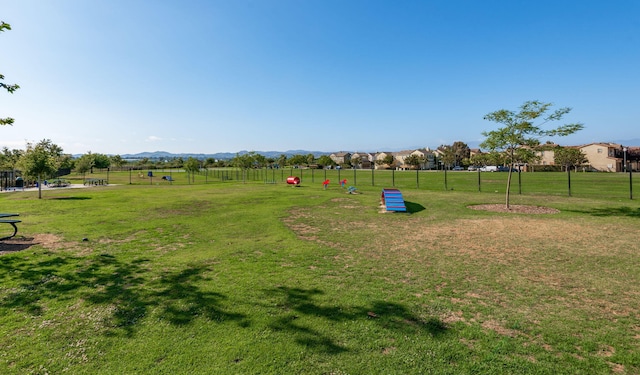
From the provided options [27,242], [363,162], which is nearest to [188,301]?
[27,242]

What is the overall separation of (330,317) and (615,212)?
644 inches

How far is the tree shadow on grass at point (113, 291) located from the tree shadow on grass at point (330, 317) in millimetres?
732

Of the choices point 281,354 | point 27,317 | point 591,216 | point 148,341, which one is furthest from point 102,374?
point 591,216

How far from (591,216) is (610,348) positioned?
483 inches

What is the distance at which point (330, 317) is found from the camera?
4.71m

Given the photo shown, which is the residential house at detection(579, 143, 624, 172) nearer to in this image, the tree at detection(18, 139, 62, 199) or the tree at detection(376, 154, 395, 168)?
the tree at detection(376, 154, 395, 168)

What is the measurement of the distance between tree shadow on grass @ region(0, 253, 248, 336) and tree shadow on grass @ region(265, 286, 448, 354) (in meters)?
0.73

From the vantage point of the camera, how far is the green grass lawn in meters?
3.78

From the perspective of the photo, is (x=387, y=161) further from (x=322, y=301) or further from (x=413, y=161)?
(x=322, y=301)

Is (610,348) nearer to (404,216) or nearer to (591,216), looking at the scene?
(404,216)

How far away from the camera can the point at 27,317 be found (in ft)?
15.8

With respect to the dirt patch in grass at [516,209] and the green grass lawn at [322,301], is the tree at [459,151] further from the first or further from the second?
the green grass lawn at [322,301]

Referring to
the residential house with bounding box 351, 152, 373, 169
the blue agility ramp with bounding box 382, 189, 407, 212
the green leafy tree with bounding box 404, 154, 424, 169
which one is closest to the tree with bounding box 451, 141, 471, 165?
the green leafy tree with bounding box 404, 154, 424, 169

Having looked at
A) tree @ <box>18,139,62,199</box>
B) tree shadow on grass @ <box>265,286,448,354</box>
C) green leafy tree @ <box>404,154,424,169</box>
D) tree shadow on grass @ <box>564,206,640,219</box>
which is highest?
green leafy tree @ <box>404,154,424,169</box>
